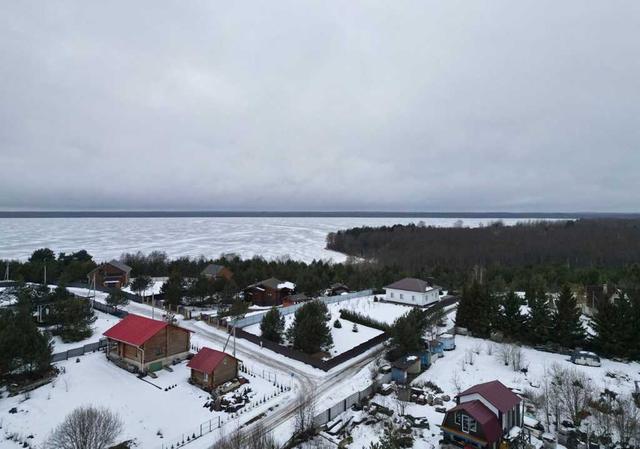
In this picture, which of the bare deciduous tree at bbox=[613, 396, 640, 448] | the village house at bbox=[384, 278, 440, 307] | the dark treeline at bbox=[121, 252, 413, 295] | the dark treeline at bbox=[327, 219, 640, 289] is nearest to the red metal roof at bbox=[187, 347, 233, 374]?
the bare deciduous tree at bbox=[613, 396, 640, 448]

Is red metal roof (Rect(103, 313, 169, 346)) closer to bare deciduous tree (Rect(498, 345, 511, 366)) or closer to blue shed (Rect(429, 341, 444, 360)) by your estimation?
blue shed (Rect(429, 341, 444, 360))

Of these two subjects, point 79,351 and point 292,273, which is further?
point 292,273

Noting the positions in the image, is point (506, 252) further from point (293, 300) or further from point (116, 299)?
point (116, 299)

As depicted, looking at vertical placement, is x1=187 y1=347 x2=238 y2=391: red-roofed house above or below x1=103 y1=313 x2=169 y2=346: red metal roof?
below

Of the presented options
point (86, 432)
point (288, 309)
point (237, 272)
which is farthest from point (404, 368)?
point (237, 272)

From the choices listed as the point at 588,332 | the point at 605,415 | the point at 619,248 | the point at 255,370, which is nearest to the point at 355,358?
the point at 255,370

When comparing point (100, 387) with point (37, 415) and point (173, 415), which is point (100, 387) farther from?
point (173, 415)
